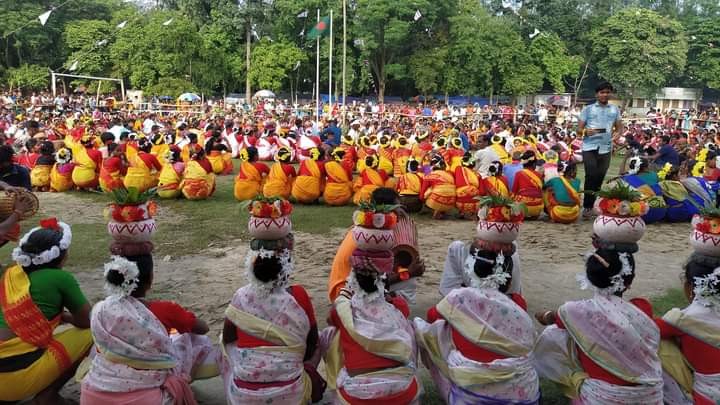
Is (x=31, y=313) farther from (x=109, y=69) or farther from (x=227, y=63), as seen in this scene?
(x=109, y=69)

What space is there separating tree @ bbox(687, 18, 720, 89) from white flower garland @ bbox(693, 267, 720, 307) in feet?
170

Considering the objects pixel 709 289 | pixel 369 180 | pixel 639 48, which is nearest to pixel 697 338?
pixel 709 289

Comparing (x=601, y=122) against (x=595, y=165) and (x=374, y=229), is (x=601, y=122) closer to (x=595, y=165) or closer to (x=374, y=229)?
(x=595, y=165)

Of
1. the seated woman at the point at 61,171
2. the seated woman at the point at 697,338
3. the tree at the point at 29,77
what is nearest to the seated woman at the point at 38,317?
the seated woman at the point at 697,338

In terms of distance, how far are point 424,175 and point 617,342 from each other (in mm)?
6914

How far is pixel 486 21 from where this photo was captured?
1583 inches

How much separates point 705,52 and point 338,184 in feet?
157

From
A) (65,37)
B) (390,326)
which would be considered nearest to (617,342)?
(390,326)

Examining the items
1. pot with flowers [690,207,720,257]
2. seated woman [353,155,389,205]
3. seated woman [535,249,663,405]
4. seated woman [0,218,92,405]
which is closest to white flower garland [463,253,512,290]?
seated woman [535,249,663,405]

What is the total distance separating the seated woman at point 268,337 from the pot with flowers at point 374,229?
0.45m

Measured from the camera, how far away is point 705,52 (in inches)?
1873

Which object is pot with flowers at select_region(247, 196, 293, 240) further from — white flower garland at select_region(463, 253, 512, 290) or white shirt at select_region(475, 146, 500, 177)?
white shirt at select_region(475, 146, 500, 177)

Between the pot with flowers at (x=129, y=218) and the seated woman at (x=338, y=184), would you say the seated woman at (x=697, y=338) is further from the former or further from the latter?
the seated woman at (x=338, y=184)

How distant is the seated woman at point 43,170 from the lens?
38.2ft
